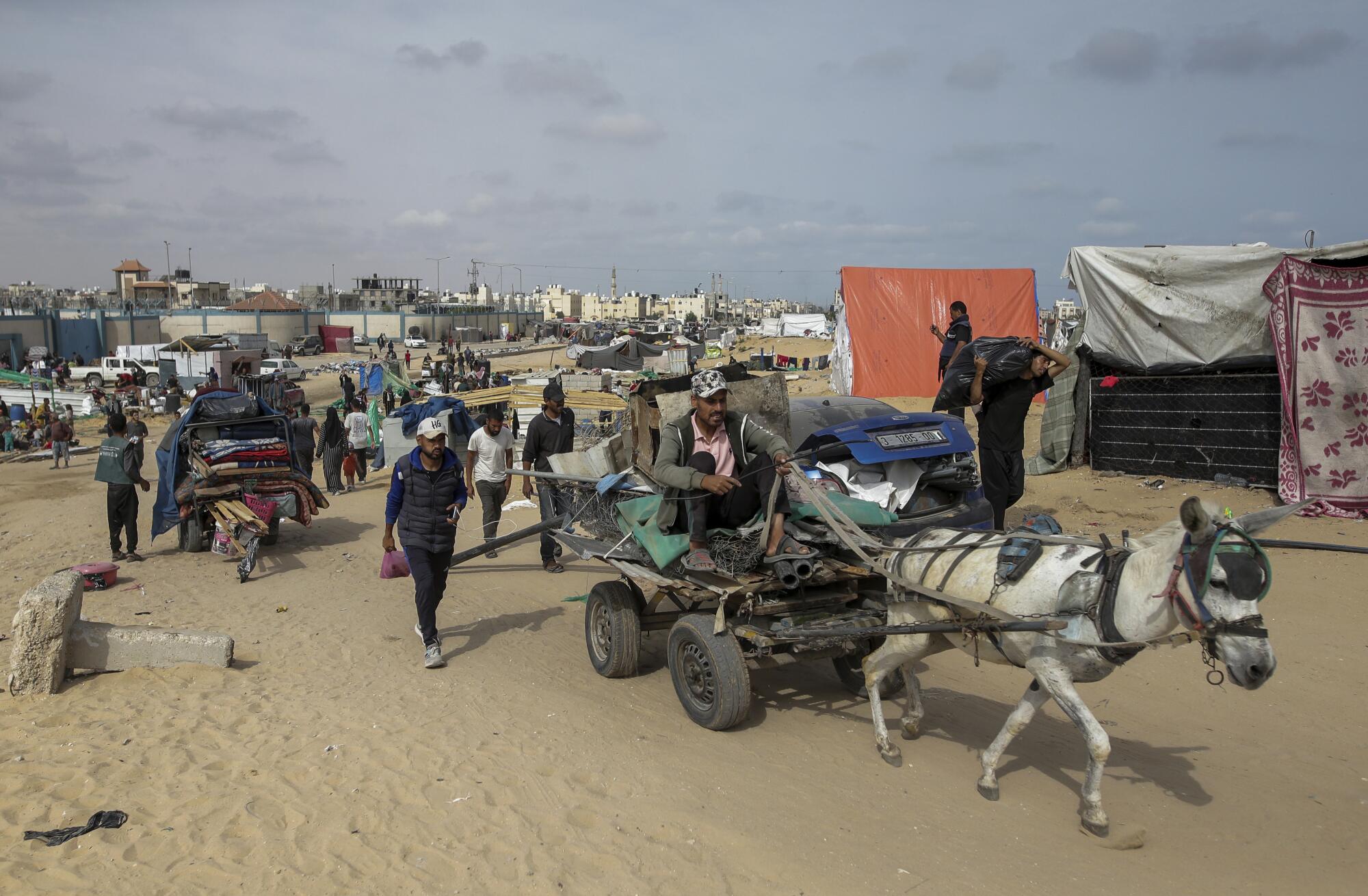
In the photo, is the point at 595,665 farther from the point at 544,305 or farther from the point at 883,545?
the point at 544,305

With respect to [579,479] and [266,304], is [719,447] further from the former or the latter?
[266,304]

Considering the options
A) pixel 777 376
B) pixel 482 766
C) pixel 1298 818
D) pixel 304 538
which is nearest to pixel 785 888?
pixel 482 766

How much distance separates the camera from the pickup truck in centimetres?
4206

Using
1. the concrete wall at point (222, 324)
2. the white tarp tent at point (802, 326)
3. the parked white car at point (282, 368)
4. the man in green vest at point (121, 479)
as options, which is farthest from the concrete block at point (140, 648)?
the white tarp tent at point (802, 326)

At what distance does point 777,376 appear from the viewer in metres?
7.23

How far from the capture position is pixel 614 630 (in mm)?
6766

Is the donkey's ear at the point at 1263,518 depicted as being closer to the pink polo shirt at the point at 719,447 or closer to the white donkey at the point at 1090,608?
the white donkey at the point at 1090,608

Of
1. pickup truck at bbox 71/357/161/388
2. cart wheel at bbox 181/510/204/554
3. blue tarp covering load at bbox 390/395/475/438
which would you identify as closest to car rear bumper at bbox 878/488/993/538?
cart wheel at bbox 181/510/204/554

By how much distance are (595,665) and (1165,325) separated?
9.66 m

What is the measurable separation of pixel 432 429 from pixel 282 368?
43.4 meters

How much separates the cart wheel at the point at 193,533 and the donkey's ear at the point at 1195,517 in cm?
1107

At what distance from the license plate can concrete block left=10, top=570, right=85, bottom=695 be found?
5766mm

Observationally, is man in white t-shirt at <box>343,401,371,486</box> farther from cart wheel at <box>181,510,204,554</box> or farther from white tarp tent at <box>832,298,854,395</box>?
white tarp tent at <box>832,298,854,395</box>

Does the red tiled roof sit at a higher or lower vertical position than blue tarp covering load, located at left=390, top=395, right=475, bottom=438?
higher
